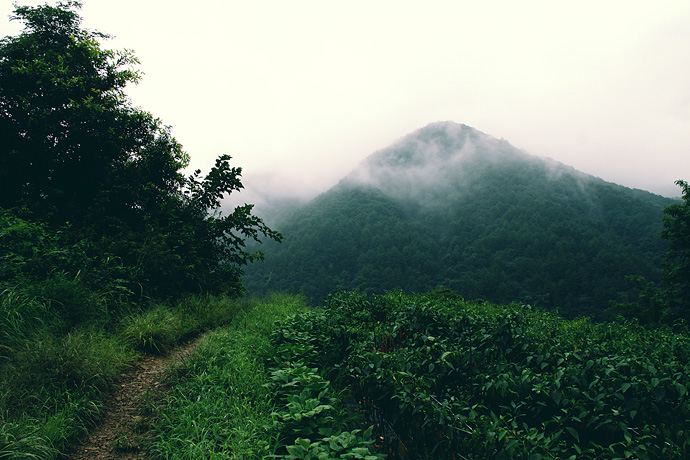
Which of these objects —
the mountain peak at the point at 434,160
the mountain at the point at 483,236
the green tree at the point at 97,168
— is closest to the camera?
the green tree at the point at 97,168

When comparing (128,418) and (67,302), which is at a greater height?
(67,302)

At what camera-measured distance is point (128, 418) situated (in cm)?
258

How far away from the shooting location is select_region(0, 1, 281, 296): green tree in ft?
21.3

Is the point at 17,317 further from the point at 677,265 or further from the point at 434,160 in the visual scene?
the point at 434,160

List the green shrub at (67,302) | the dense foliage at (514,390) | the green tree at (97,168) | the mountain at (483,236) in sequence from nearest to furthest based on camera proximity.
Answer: the dense foliage at (514,390) → the green shrub at (67,302) → the green tree at (97,168) → the mountain at (483,236)

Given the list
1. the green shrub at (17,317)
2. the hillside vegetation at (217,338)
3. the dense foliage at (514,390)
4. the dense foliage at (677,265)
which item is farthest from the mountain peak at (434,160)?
the green shrub at (17,317)

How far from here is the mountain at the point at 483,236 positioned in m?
50.5

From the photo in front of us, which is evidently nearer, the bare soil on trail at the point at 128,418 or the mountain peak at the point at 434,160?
the bare soil on trail at the point at 128,418

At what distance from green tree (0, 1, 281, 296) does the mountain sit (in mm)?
20782

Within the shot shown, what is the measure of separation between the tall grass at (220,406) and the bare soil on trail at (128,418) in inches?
5.9

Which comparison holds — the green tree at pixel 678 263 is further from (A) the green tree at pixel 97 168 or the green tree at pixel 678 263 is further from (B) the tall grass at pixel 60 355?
(B) the tall grass at pixel 60 355

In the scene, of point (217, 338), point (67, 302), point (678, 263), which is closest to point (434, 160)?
point (678, 263)

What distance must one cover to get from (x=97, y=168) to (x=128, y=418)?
7.26 m

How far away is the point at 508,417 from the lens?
2.62 metres
